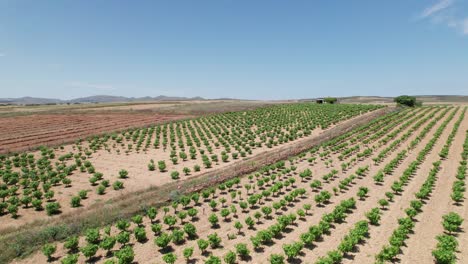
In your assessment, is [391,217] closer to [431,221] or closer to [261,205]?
[431,221]

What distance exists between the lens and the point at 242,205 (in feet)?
64.4

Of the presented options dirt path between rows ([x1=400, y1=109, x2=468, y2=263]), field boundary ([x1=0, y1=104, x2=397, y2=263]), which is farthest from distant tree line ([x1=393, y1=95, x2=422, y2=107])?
field boundary ([x1=0, y1=104, x2=397, y2=263])

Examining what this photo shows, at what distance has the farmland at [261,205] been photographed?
1427 centimetres

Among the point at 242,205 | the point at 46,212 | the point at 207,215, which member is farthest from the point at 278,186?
the point at 46,212

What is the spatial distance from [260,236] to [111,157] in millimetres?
29182

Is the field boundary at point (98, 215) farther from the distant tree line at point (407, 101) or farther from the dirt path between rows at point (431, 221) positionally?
the distant tree line at point (407, 101)

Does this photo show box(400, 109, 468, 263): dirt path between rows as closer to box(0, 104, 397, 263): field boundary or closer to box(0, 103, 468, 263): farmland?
box(0, 103, 468, 263): farmland

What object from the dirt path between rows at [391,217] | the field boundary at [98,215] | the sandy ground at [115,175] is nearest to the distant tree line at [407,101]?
the dirt path between rows at [391,217]

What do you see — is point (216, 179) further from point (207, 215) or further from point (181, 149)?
point (181, 149)

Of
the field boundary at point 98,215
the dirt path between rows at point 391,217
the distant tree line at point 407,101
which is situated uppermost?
the distant tree line at point 407,101

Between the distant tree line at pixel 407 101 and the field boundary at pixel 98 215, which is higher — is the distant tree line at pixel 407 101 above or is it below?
above

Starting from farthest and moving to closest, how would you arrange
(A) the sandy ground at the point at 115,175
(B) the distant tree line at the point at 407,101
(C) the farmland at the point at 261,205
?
(B) the distant tree line at the point at 407,101
(A) the sandy ground at the point at 115,175
(C) the farmland at the point at 261,205

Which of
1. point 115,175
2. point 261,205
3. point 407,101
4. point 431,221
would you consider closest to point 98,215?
point 115,175

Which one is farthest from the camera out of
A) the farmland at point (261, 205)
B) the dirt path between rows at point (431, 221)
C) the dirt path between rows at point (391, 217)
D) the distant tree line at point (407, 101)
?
the distant tree line at point (407, 101)
